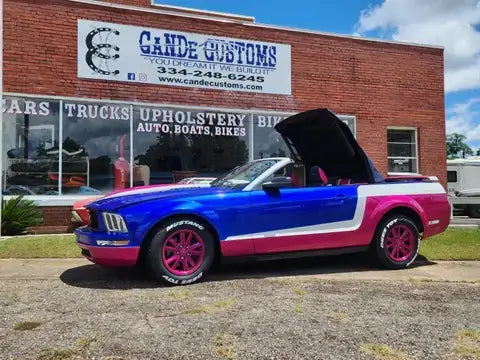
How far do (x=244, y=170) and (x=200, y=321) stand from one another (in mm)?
3079

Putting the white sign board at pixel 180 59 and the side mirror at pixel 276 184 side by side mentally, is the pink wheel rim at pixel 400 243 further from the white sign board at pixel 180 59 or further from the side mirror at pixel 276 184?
the white sign board at pixel 180 59

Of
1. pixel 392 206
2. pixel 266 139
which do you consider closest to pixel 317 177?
pixel 392 206

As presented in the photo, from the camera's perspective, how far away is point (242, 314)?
Answer: 4.83 meters

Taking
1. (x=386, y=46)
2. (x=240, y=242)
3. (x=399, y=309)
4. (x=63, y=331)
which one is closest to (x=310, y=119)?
(x=240, y=242)

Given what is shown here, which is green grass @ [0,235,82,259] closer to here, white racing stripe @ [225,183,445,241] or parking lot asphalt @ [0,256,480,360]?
parking lot asphalt @ [0,256,480,360]

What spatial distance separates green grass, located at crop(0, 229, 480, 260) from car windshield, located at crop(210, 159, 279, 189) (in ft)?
8.90

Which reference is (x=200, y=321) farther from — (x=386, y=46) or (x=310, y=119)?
(x=386, y=46)

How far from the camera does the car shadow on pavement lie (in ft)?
20.3

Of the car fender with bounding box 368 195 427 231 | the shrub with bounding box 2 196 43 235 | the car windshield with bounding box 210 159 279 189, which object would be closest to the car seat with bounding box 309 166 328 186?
the car windshield with bounding box 210 159 279 189

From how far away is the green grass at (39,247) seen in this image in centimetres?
796

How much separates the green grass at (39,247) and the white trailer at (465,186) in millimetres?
17142

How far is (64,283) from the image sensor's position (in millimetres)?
6172

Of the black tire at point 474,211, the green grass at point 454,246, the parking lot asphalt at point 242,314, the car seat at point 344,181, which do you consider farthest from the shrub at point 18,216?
the black tire at point 474,211

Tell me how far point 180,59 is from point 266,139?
3047mm
